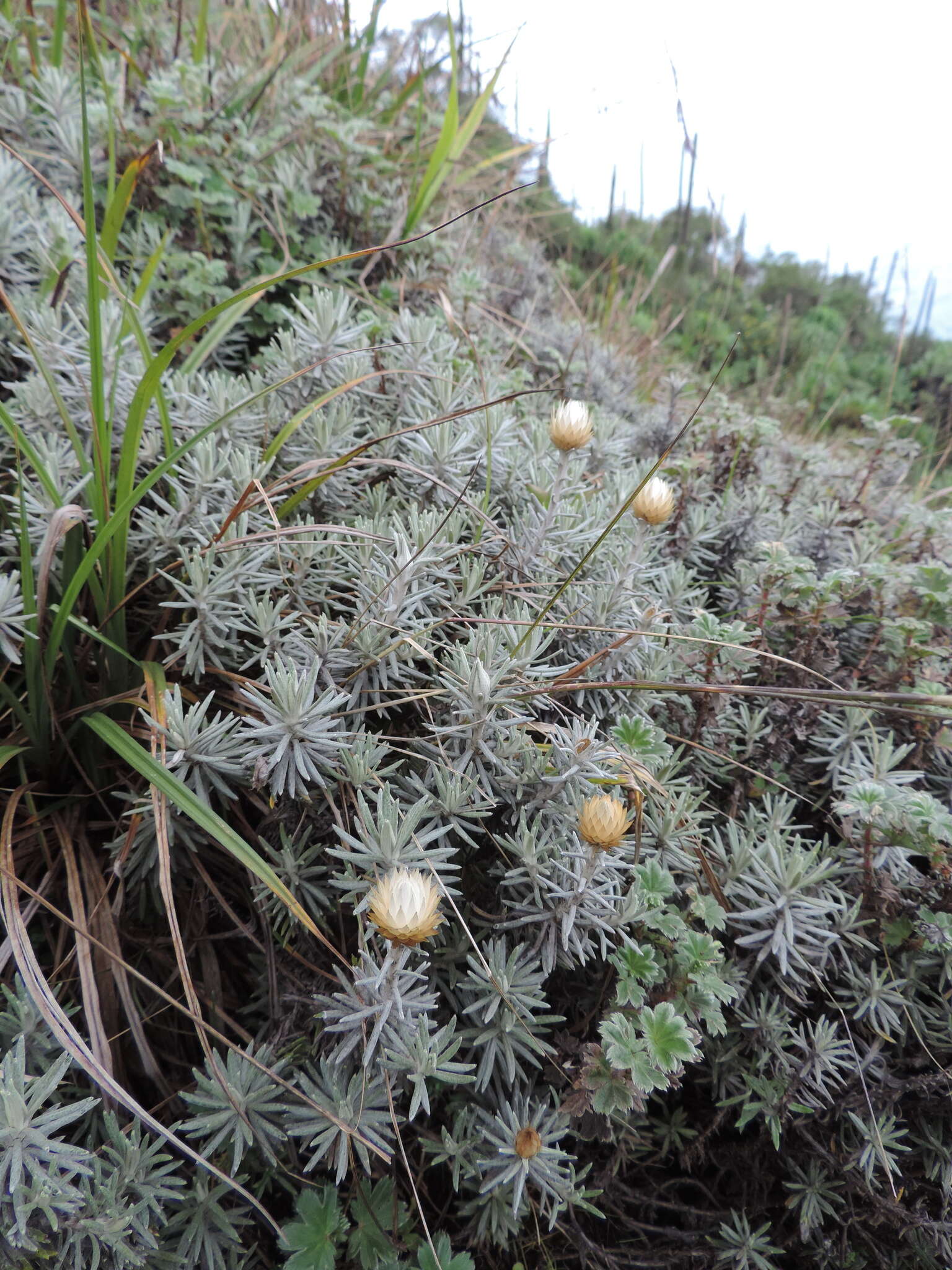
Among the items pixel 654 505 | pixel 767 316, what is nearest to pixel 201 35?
pixel 654 505

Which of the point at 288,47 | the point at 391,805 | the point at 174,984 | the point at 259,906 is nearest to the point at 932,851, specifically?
the point at 391,805

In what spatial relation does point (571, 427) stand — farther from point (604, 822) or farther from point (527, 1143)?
point (527, 1143)

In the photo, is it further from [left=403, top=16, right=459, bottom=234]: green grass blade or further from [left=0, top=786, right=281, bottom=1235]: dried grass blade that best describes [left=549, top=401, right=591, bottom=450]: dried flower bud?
[left=403, top=16, right=459, bottom=234]: green grass blade

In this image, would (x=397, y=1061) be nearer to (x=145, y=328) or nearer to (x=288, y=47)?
(x=145, y=328)

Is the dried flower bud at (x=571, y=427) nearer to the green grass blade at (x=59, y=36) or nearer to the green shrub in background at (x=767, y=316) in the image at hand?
the green grass blade at (x=59, y=36)

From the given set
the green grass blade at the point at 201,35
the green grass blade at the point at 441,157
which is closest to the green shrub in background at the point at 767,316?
the green grass blade at the point at 441,157

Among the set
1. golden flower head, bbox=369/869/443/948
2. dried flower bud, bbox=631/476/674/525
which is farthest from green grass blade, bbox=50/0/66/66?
golden flower head, bbox=369/869/443/948
